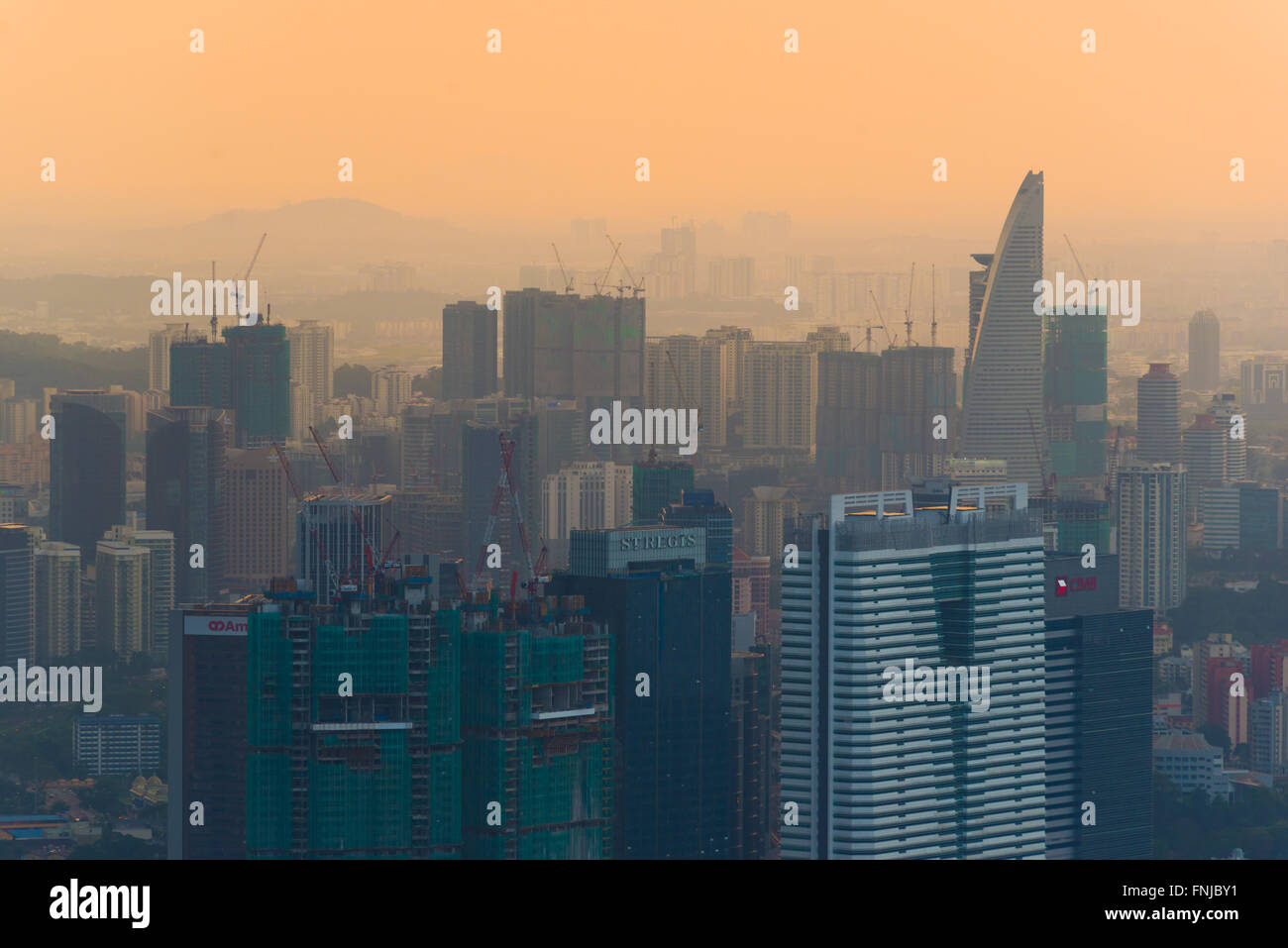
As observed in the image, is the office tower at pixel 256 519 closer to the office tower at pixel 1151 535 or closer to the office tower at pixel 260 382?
the office tower at pixel 260 382

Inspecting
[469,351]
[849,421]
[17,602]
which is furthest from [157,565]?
[849,421]

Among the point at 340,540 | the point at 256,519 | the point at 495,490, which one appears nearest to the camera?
the point at 340,540

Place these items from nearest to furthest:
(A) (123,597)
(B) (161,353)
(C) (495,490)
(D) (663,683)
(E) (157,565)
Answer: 1. (D) (663,683)
2. (A) (123,597)
3. (C) (495,490)
4. (E) (157,565)
5. (B) (161,353)

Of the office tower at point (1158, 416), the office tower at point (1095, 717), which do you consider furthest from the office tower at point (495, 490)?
the office tower at point (1158, 416)

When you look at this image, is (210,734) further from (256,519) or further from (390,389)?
(390,389)

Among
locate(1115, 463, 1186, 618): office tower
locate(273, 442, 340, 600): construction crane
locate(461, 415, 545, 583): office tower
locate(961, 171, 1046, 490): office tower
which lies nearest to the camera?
locate(273, 442, 340, 600): construction crane
